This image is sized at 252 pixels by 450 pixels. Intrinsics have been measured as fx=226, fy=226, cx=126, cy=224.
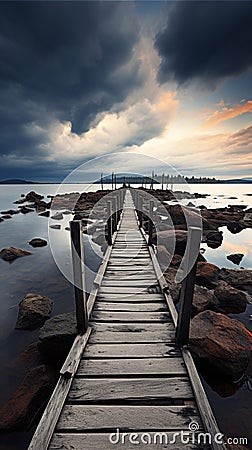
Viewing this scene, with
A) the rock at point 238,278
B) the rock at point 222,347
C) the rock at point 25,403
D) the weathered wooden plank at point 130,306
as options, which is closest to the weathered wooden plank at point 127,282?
the weathered wooden plank at point 130,306

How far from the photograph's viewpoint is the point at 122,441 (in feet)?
6.50

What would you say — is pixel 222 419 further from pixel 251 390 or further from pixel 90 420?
pixel 90 420

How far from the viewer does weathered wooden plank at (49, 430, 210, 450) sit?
1.94 meters

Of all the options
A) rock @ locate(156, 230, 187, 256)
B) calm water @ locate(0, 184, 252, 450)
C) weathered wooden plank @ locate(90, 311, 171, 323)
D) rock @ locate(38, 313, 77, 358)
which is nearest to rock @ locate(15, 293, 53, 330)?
calm water @ locate(0, 184, 252, 450)

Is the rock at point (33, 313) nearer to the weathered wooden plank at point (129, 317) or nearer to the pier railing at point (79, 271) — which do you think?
the weathered wooden plank at point (129, 317)

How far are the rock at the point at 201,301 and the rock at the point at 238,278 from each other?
1.92m

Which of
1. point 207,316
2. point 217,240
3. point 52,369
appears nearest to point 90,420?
point 52,369

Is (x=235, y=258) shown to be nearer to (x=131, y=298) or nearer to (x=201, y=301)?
(x=201, y=301)

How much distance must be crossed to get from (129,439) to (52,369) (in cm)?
282

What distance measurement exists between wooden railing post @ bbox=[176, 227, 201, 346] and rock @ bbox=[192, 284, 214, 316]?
2885mm

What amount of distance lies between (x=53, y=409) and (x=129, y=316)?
1.79 meters

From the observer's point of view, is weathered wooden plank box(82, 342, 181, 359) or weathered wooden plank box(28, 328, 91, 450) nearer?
weathered wooden plank box(28, 328, 91, 450)

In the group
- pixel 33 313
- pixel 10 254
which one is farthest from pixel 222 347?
pixel 10 254

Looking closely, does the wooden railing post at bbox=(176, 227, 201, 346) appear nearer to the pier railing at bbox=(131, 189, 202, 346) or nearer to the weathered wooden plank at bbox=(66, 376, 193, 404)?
the pier railing at bbox=(131, 189, 202, 346)
